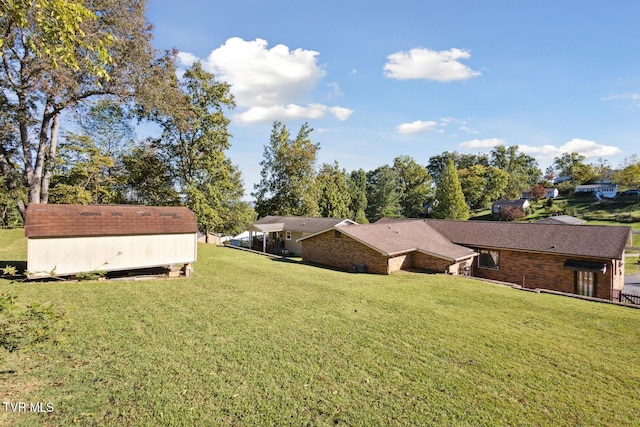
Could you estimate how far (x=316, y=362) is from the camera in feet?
20.0

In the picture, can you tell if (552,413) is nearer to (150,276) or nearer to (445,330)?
(445,330)

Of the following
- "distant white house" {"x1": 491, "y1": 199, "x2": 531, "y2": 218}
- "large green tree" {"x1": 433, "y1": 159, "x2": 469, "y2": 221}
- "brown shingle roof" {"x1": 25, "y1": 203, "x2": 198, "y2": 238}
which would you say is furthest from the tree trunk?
"distant white house" {"x1": 491, "y1": 199, "x2": 531, "y2": 218}

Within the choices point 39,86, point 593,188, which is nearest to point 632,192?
point 593,188

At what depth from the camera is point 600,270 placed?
51.7 feet

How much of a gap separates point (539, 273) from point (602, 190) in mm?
66352

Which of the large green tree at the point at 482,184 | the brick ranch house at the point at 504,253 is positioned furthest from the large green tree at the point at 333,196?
the large green tree at the point at 482,184

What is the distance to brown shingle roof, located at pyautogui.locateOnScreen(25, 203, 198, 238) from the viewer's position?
10.6 meters

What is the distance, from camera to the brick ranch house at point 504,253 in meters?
16.6

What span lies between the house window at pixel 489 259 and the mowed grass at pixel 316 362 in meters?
8.74

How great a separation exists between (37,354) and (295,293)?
7.10 meters

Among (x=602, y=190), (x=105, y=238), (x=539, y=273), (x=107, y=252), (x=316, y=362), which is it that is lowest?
(x=539, y=273)

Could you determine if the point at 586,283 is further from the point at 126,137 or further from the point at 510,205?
the point at 510,205

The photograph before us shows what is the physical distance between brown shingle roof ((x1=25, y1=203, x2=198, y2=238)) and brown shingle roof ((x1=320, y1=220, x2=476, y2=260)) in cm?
971

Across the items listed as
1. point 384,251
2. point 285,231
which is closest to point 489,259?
point 384,251
